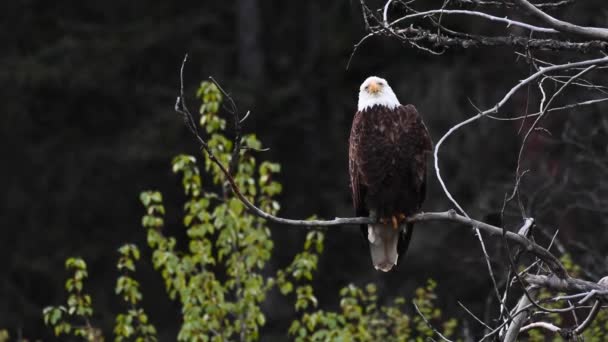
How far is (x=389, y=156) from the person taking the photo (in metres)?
6.73

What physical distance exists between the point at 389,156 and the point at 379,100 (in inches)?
12.2

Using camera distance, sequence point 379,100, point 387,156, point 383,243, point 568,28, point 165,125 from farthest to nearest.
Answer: point 165,125 → point 383,243 → point 379,100 → point 387,156 → point 568,28

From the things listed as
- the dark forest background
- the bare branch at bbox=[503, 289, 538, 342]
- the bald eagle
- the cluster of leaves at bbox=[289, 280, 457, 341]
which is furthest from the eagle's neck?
the dark forest background

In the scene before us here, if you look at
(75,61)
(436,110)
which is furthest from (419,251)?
(75,61)

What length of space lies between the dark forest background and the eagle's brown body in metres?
8.52

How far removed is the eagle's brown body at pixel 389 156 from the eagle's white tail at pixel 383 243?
0.85ft

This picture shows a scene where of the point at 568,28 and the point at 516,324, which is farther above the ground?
the point at 568,28

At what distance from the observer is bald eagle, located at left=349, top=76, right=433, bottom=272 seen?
671 centimetres

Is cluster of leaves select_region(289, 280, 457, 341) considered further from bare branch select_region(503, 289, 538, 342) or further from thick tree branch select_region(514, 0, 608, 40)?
thick tree branch select_region(514, 0, 608, 40)

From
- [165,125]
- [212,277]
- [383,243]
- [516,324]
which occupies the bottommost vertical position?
[516,324]

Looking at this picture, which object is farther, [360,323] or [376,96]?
[360,323]

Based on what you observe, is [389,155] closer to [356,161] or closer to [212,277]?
[356,161]

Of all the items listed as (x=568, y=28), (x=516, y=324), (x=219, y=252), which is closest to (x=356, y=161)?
(x=219, y=252)

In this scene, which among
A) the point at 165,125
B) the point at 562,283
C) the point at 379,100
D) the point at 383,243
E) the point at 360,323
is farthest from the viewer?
the point at 165,125
